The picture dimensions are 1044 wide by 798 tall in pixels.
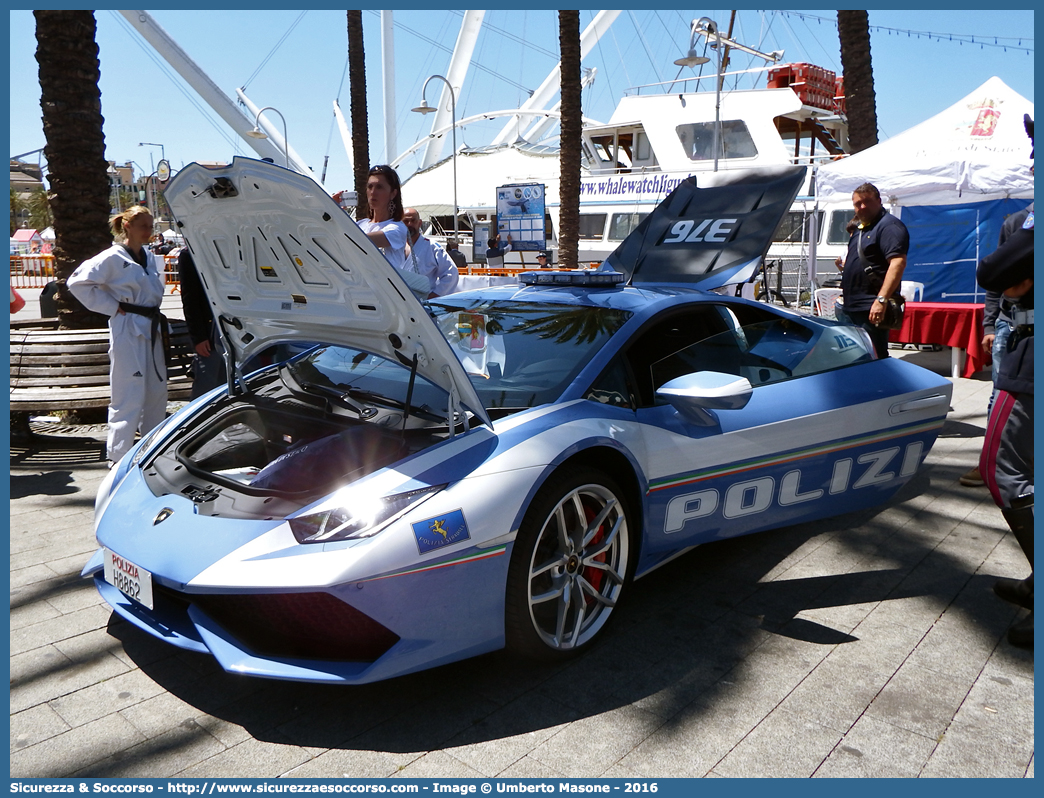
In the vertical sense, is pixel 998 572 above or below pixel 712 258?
below

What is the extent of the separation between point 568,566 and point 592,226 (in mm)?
19913

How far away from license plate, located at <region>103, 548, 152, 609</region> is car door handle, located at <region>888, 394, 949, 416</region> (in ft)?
10.6

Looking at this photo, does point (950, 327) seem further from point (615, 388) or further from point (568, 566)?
point (568, 566)

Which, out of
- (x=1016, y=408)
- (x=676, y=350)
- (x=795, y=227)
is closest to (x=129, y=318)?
(x=676, y=350)

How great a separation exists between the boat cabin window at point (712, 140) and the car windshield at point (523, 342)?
19.3 metres

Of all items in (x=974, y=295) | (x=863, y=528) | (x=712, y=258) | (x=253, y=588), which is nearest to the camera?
(x=253, y=588)

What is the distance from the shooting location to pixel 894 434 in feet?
12.8

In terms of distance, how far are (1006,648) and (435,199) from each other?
38872mm

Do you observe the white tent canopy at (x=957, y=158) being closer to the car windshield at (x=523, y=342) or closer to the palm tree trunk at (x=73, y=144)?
the car windshield at (x=523, y=342)

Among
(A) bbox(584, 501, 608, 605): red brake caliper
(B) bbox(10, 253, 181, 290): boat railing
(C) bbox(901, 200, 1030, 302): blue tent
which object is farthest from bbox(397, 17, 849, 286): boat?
(A) bbox(584, 501, 608, 605): red brake caliper

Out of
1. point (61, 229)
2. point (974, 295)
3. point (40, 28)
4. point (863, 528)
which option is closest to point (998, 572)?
point (863, 528)

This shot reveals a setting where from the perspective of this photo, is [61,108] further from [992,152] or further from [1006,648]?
[992,152]

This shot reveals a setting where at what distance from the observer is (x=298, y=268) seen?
302 centimetres

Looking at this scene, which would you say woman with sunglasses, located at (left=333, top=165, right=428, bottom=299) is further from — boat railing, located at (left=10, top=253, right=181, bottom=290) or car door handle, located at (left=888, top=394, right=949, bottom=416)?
boat railing, located at (left=10, top=253, right=181, bottom=290)
